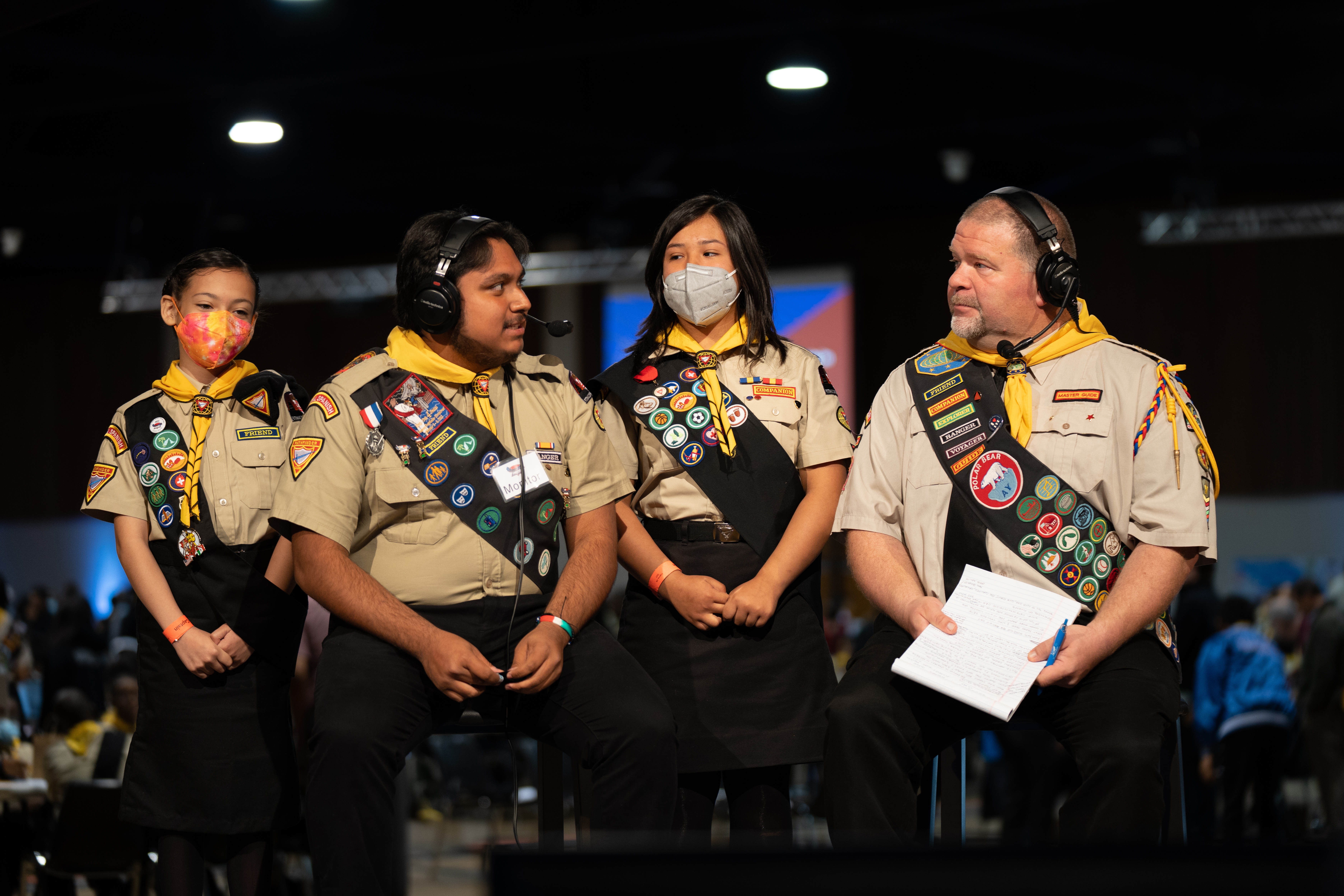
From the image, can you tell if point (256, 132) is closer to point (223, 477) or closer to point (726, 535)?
point (223, 477)

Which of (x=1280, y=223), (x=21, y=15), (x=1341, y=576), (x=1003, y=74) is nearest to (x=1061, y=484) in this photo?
(x=21, y=15)

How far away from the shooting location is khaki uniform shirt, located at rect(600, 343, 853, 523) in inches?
131

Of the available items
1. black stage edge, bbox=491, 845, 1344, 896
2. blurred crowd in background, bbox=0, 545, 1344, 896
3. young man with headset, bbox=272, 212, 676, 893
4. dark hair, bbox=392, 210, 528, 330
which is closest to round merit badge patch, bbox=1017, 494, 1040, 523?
young man with headset, bbox=272, 212, 676, 893

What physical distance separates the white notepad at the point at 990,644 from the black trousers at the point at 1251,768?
232 inches

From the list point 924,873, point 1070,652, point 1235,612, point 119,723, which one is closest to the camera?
point 924,873

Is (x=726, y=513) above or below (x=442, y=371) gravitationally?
below

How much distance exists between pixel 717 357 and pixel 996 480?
818 mm

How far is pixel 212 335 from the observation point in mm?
3367

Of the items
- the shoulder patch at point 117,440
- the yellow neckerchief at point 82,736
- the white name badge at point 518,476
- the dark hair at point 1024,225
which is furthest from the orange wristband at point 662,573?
the yellow neckerchief at point 82,736

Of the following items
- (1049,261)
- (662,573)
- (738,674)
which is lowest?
(738,674)

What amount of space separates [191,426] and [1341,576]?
36.8 ft

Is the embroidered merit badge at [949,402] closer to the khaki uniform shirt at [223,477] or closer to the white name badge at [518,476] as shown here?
the white name badge at [518,476]

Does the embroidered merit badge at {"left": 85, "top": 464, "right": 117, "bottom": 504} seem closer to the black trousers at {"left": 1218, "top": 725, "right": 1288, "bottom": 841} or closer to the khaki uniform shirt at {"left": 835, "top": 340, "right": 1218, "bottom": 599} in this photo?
the khaki uniform shirt at {"left": 835, "top": 340, "right": 1218, "bottom": 599}

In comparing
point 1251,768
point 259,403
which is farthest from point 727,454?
point 1251,768
